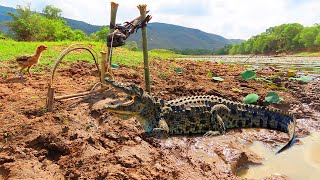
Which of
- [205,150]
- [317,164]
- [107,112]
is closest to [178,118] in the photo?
[205,150]

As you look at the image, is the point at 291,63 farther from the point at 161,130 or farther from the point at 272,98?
the point at 161,130

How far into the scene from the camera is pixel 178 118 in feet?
16.6

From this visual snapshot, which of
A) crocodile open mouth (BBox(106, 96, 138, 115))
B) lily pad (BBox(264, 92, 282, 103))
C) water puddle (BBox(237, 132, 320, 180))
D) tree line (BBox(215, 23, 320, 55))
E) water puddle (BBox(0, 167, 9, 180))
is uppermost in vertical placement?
tree line (BBox(215, 23, 320, 55))

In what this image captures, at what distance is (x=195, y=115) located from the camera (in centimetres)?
523

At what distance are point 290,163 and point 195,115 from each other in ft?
5.59

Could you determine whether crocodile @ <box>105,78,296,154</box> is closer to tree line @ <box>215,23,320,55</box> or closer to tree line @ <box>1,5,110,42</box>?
tree line @ <box>1,5,110,42</box>

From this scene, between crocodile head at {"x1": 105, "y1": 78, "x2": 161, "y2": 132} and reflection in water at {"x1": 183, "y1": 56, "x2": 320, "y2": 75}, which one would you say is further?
reflection in water at {"x1": 183, "y1": 56, "x2": 320, "y2": 75}

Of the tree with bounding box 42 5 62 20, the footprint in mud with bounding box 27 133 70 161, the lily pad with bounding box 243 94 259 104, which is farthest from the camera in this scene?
the tree with bounding box 42 5 62 20

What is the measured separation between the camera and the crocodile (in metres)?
4.61

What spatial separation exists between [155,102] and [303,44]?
204ft

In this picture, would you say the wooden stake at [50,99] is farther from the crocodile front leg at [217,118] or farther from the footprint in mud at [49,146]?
the crocodile front leg at [217,118]

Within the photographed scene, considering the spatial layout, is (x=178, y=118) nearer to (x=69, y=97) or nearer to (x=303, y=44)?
(x=69, y=97)

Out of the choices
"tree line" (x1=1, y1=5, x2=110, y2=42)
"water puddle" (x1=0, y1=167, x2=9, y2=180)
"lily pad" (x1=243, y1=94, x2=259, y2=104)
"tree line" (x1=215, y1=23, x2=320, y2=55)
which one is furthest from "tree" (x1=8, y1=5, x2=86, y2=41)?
"tree line" (x1=215, y1=23, x2=320, y2=55)

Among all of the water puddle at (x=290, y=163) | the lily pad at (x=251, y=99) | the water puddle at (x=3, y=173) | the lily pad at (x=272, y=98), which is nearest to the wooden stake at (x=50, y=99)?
the water puddle at (x=3, y=173)
